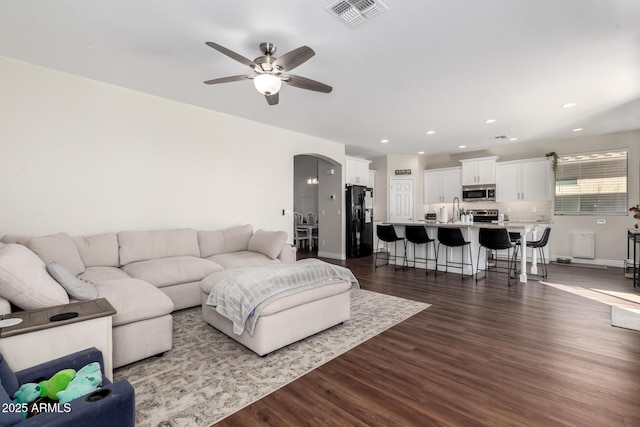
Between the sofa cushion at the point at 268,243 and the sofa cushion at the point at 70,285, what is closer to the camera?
the sofa cushion at the point at 70,285

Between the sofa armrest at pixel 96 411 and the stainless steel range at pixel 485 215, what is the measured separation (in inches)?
323

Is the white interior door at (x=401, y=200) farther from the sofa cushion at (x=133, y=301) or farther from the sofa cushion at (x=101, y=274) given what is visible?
the sofa cushion at (x=133, y=301)

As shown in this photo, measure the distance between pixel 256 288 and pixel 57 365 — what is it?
1.33 metres

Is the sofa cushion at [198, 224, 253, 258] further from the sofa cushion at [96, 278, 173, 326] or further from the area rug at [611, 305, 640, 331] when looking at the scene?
the area rug at [611, 305, 640, 331]

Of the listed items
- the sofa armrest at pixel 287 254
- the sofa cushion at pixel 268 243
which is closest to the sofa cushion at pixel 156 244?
the sofa cushion at pixel 268 243

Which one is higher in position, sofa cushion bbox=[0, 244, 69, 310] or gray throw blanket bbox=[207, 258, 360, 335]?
sofa cushion bbox=[0, 244, 69, 310]

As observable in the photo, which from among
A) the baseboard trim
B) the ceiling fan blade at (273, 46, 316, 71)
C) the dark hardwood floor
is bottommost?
the dark hardwood floor

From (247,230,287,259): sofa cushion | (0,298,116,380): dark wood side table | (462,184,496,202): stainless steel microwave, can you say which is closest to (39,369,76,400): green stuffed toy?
(0,298,116,380): dark wood side table

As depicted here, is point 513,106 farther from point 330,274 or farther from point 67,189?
point 67,189

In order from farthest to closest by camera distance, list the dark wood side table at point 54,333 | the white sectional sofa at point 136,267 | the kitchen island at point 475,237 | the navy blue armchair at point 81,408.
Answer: the kitchen island at point 475,237
the white sectional sofa at point 136,267
the dark wood side table at point 54,333
the navy blue armchair at point 81,408

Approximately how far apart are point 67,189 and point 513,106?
20.4 feet

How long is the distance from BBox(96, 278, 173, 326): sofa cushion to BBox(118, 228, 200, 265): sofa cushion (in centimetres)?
112

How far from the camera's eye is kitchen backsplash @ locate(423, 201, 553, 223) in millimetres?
7266

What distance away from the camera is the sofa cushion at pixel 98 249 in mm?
3537
